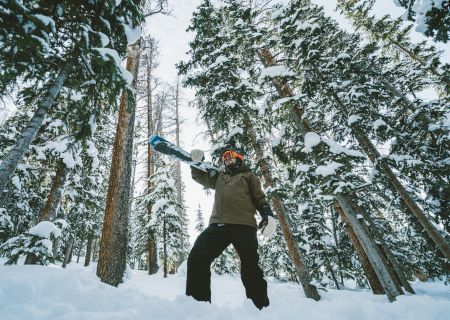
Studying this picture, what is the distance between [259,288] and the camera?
3.13 metres

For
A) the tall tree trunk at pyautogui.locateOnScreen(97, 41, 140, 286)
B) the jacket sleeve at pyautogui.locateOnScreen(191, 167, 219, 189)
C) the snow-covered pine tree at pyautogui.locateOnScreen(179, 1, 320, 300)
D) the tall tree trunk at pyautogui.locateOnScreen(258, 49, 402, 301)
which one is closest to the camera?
the jacket sleeve at pyautogui.locateOnScreen(191, 167, 219, 189)

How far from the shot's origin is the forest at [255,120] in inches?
165

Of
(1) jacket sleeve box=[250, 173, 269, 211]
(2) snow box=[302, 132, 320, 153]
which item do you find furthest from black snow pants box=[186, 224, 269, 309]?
(2) snow box=[302, 132, 320, 153]

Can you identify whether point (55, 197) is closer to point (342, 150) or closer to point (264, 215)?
point (264, 215)

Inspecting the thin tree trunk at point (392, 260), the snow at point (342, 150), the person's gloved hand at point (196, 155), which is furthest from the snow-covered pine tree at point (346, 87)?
the person's gloved hand at point (196, 155)

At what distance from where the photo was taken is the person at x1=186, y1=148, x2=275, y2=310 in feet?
10.5

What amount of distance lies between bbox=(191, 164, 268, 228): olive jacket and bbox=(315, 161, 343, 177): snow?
341cm

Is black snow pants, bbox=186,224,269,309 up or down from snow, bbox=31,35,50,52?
down

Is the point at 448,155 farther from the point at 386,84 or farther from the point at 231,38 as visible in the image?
the point at 231,38

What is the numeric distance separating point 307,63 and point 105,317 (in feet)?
27.3

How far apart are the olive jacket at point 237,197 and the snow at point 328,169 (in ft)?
11.2

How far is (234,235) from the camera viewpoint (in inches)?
134

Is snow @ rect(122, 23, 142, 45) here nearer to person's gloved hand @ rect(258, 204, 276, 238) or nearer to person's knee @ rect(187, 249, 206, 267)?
person's gloved hand @ rect(258, 204, 276, 238)

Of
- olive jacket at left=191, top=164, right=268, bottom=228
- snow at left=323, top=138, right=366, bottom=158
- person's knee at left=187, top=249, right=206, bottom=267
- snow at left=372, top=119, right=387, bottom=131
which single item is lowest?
person's knee at left=187, top=249, right=206, bottom=267
